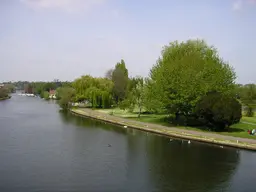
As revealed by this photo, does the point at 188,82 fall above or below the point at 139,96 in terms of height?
above

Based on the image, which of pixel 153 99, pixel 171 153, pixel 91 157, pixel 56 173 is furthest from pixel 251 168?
pixel 153 99

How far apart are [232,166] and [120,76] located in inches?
2333

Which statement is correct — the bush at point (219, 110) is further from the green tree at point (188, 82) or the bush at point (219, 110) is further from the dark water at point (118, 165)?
the dark water at point (118, 165)

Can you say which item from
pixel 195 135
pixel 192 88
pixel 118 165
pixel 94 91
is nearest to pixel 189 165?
pixel 118 165

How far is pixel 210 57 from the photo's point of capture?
1975 inches

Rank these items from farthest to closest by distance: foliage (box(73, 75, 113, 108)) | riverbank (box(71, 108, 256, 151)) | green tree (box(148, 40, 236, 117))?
foliage (box(73, 75, 113, 108))
green tree (box(148, 40, 236, 117))
riverbank (box(71, 108, 256, 151))

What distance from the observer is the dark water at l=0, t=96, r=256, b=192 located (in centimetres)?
2119

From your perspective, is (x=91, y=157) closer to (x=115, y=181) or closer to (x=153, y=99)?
(x=115, y=181)

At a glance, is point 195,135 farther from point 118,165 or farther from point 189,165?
point 118,165

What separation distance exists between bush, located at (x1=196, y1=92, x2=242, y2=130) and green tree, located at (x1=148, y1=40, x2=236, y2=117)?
3154mm

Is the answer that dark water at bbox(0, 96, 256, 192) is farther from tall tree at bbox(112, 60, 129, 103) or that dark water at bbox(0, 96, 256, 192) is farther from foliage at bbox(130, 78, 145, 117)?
tall tree at bbox(112, 60, 129, 103)

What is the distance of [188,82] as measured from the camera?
139ft

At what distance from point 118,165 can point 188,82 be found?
20141 millimetres

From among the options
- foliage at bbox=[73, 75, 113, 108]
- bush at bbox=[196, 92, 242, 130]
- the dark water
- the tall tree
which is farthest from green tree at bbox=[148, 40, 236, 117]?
the tall tree
